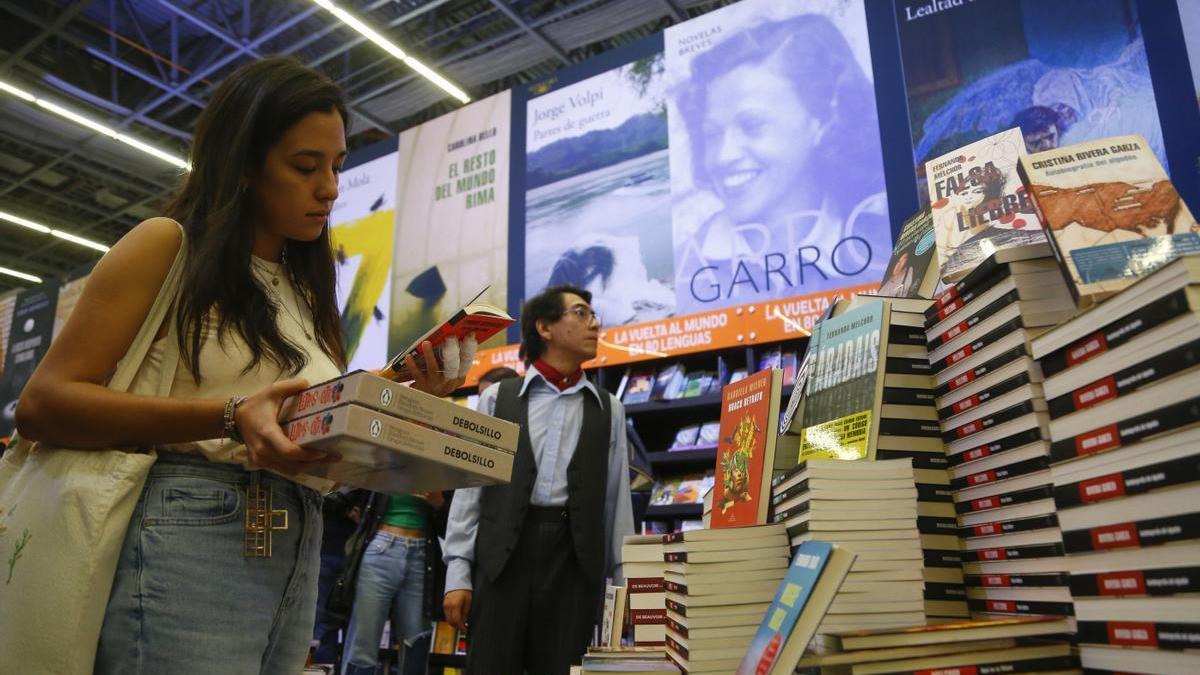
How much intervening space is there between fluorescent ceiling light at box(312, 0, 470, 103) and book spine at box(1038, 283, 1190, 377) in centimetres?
696

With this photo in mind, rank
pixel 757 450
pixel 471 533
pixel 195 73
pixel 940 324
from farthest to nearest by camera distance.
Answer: pixel 195 73
pixel 471 533
pixel 757 450
pixel 940 324

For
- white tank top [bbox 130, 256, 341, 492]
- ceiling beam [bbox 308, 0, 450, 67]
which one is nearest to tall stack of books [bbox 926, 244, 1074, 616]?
white tank top [bbox 130, 256, 341, 492]

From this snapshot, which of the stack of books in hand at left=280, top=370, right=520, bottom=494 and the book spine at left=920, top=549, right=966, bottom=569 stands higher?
the stack of books in hand at left=280, top=370, right=520, bottom=494

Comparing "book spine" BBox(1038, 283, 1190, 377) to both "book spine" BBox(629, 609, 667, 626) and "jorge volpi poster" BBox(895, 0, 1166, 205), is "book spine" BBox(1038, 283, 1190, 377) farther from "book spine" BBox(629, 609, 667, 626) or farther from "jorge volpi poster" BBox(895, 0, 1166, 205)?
"jorge volpi poster" BBox(895, 0, 1166, 205)

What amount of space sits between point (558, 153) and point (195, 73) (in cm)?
463

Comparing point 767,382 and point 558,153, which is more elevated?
point 558,153

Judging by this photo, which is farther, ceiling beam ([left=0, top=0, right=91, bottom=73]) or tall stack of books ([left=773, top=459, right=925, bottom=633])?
ceiling beam ([left=0, top=0, right=91, bottom=73])

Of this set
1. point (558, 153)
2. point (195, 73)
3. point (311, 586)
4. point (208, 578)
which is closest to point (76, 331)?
point (208, 578)

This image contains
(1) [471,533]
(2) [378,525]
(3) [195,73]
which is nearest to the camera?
(1) [471,533]

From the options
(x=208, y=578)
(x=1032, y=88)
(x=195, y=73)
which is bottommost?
(x=208, y=578)

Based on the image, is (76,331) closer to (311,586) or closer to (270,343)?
(270,343)

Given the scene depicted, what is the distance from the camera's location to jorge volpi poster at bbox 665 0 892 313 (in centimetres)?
491

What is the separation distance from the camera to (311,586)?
124 centimetres

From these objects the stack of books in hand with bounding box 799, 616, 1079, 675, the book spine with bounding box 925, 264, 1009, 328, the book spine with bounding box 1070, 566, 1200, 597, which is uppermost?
the book spine with bounding box 925, 264, 1009, 328
